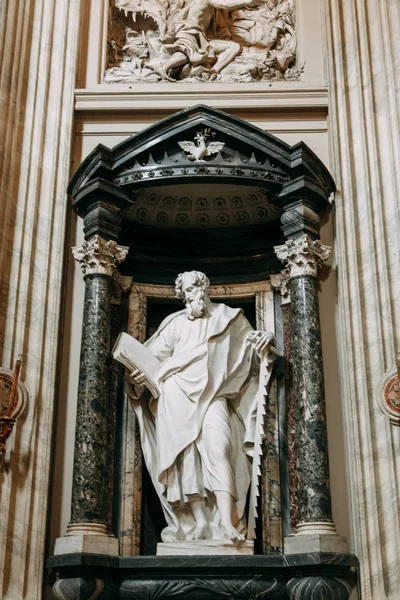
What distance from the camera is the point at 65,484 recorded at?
6.60 m

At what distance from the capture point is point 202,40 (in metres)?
7.96

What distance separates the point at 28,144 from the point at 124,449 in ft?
8.61

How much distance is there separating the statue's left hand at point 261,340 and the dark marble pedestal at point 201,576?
155 centimetres

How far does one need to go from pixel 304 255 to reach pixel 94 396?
193cm

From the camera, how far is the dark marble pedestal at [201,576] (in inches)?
235

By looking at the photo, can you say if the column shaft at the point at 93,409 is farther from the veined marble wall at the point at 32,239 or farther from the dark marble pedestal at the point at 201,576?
the dark marble pedestal at the point at 201,576

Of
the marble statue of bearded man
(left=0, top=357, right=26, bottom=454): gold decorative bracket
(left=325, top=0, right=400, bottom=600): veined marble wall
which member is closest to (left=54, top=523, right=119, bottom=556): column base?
the marble statue of bearded man

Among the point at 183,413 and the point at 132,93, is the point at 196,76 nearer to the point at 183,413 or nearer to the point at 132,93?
the point at 132,93

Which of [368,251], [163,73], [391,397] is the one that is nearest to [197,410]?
[391,397]

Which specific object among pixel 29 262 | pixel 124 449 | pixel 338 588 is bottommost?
pixel 338 588

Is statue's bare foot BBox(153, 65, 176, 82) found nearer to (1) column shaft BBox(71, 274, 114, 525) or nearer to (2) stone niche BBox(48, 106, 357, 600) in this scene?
(2) stone niche BBox(48, 106, 357, 600)

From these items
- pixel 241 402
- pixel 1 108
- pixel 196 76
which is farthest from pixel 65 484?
pixel 196 76

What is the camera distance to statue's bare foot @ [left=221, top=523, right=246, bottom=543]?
6203 millimetres

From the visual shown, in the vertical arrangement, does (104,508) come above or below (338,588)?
above
